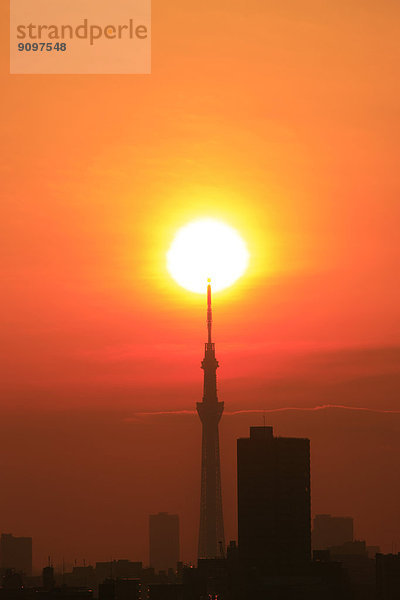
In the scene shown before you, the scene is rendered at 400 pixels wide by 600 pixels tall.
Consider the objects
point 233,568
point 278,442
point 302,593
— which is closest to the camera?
point 302,593

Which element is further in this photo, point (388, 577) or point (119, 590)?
point (388, 577)

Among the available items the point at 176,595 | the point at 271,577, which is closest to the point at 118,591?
the point at 176,595

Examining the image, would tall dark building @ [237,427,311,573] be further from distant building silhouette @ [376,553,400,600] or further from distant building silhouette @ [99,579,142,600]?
distant building silhouette @ [99,579,142,600]

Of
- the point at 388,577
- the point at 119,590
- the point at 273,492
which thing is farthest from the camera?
the point at 273,492

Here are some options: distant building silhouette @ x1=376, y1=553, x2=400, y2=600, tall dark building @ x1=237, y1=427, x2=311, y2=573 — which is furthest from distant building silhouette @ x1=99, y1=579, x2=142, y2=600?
distant building silhouette @ x1=376, y1=553, x2=400, y2=600

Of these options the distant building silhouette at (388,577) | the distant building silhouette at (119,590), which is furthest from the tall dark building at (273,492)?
the distant building silhouette at (119,590)

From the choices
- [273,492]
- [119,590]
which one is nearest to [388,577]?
[273,492]

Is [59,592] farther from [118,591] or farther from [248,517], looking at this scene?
[248,517]

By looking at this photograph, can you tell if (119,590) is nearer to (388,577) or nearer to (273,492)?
(273,492)

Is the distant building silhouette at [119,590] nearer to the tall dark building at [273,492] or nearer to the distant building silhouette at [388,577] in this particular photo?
the tall dark building at [273,492]
